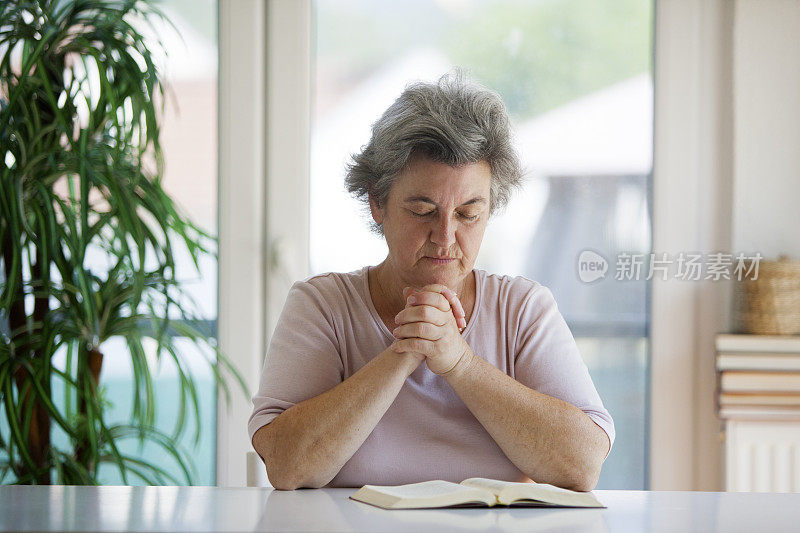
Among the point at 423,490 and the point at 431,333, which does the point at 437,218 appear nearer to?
the point at 431,333

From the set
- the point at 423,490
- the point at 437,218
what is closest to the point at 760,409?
the point at 437,218

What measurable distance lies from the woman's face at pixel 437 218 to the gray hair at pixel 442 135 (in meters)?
0.02

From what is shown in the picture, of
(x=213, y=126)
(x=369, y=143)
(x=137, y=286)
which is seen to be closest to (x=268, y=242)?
(x=213, y=126)

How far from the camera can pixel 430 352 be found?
128 centimetres

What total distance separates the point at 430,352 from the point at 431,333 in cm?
3

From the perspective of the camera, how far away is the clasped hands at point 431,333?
1277mm

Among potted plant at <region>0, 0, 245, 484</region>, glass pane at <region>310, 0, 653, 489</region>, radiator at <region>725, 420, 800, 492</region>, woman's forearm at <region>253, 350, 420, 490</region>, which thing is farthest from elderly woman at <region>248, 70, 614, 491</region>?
radiator at <region>725, 420, 800, 492</region>

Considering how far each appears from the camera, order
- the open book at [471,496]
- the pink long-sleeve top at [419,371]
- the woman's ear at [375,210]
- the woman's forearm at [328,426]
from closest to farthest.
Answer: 1. the open book at [471,496]
2. the woman's forearm at [328,426]
3. the pink long-sleeve top at [419,371]
4. the woman's ear at [375,210]

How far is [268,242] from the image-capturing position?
2461 mm

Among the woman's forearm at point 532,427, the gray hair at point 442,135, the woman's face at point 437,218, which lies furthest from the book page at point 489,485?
the gray hair at point 442,135

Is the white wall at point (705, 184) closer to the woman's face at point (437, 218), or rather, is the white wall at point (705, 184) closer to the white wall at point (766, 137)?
the white wall at point (766, 137)

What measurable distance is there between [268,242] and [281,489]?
1327 mm

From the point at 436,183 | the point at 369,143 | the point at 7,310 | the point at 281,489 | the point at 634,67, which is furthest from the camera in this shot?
the point at 634,67

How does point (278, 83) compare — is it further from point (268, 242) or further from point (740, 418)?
point (740, 418)
